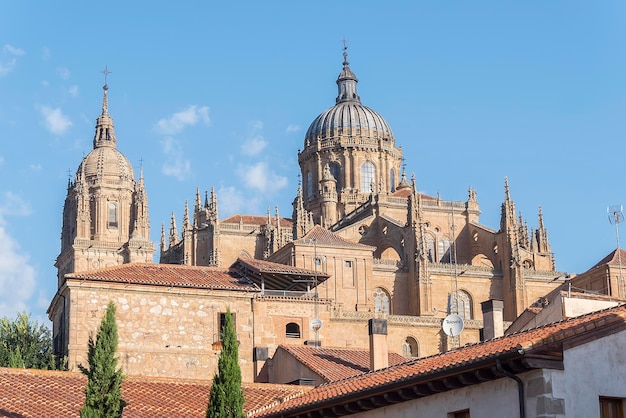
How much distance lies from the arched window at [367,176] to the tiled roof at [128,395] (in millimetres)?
65183

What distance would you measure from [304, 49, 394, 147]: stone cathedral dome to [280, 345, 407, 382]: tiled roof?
5993cm

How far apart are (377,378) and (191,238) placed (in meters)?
64.6

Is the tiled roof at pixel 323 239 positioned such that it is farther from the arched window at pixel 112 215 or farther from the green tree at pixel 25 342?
the arched window at pixel 112 215

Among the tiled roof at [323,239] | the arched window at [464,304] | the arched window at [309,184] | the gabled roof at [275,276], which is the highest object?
the arched window at [309,184]

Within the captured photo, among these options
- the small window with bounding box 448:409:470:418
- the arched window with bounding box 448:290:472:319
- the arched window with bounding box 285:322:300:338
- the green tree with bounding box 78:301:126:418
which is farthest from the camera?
the arched window with bounding box 448:290:472:319

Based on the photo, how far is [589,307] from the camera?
114 feet

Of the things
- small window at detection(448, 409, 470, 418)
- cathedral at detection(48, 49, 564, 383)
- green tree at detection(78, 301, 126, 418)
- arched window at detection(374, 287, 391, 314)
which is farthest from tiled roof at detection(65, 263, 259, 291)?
arched window at detection(374, 287, 391, 314)

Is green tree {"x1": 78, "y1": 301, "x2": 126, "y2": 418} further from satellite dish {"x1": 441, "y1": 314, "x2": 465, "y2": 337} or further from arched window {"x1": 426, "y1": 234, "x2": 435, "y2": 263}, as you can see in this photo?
arched window {"x1": 426, "y1": 234, "x2": 435, "y2": 263}

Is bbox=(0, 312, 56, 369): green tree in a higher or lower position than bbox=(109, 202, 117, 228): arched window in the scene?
lower

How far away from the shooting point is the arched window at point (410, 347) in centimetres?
7144

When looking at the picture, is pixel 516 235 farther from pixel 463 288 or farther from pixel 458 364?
pixel 458 364

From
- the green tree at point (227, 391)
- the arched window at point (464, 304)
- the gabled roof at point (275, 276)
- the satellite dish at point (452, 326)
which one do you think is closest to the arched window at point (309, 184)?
the arched window at point (464, 304)

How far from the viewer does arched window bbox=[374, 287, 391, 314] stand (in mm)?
79938

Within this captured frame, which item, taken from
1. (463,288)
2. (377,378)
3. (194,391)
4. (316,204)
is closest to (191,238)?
(316,204)
